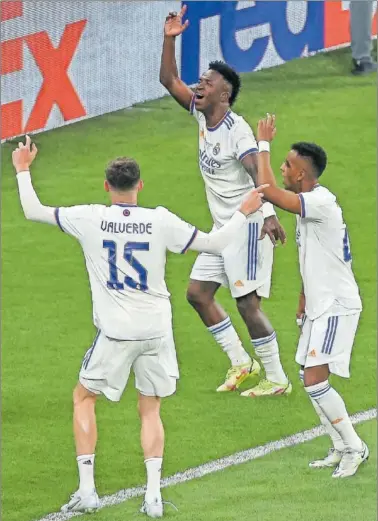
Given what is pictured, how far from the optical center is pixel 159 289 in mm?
8445

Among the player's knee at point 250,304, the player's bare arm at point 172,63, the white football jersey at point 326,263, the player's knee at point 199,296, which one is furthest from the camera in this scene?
the player's bare arm at point 172,63

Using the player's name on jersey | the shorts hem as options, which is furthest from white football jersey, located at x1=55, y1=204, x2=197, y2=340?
the shorts hem

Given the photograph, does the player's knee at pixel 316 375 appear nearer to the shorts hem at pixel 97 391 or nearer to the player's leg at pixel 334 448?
the player's leg at pixel 334 448

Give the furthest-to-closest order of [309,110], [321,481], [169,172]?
[309,110]
[169,172]
[321,481]

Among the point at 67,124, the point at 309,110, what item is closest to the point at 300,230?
the point at 67,124

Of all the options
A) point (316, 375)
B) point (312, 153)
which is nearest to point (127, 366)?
point (316, 375)

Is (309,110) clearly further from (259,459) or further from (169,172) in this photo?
(259,459)

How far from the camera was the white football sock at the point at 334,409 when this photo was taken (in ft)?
30.1

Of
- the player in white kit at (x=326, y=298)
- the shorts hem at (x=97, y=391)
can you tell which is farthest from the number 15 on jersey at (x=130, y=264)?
the player in white kit at (x=326, y=298)

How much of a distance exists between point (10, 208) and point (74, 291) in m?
2.42

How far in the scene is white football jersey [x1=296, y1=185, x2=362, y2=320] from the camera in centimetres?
915

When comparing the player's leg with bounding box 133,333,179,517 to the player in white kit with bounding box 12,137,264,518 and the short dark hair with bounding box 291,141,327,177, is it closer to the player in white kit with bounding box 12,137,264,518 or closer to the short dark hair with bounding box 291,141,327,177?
the player in white kit with bounding box 12,137,264,518

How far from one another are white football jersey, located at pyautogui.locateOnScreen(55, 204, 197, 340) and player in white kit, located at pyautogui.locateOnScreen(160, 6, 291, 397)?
7.67ft

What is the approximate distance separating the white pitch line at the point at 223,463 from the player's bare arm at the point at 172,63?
8.51 ft
